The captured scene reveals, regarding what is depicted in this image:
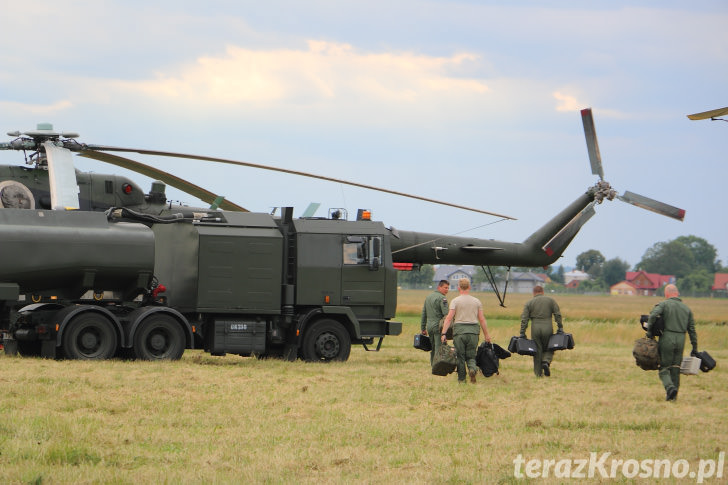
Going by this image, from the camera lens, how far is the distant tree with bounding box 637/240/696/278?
184875mm

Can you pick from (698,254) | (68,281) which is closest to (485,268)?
(68,281)

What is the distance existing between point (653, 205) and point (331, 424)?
41.5 ft

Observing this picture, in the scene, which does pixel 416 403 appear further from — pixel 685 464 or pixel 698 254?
pixel 698 254

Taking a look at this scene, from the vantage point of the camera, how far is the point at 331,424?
10.7m

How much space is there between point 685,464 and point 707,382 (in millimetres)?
8272

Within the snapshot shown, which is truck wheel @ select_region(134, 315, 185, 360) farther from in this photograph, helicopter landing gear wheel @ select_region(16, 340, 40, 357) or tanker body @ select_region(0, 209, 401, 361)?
helicopter landing gear wheel @ select_region(16, 340, 40, 357)

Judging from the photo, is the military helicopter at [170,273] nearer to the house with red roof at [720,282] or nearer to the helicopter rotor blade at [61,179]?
the helicopter rotor blade at [61,179]

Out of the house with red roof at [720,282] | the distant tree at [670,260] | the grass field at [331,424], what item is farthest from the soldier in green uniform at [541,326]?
the distant tree at [670,260]

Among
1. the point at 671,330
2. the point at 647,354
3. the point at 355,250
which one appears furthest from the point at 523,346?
the point at 355,250

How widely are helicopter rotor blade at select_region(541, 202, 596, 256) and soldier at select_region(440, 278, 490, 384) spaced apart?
302 inches

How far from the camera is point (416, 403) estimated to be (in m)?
12.7

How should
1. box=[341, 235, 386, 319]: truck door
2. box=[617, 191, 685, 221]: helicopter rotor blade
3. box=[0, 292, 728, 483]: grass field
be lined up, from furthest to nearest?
box=[617, 191, 685, 221]: helicopter rotor blade, box=[341, 235, 386, 319]: truck door, box=[0, 292, 728, 483]: grass field

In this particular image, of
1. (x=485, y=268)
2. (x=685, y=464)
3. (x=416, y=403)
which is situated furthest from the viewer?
(x=485, y=268)

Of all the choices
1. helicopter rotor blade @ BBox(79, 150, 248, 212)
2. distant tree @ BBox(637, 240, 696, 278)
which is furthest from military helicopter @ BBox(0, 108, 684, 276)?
distant tree @ BBox(637, 240, 696, 278)
